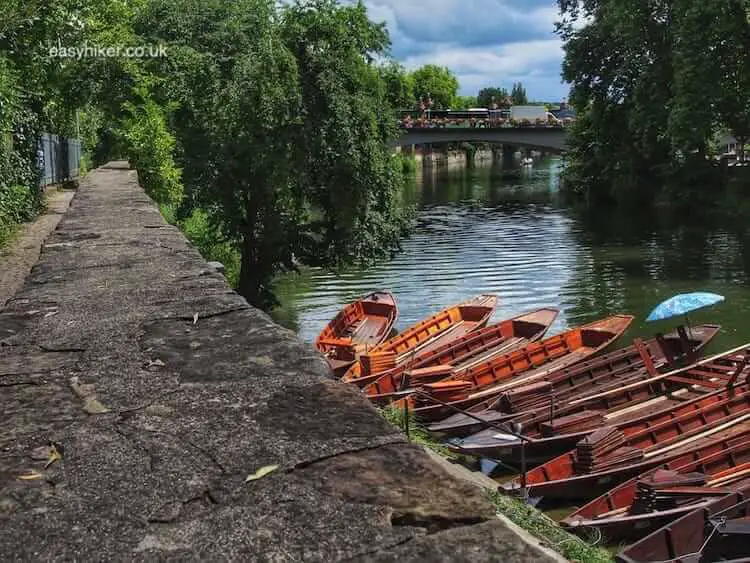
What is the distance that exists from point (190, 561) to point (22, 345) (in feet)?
6.28

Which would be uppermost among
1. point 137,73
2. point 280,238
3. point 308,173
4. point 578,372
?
point 137,73

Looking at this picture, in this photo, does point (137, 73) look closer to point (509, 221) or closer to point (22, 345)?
point (22, 345)

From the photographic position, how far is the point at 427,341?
55.8 feet

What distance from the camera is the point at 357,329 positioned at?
1828 centimetres

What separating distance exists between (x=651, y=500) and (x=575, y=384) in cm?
523

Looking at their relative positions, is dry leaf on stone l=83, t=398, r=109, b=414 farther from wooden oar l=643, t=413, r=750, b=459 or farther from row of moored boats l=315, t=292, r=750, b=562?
wooden oar l=643, t=413, r=750, b=459

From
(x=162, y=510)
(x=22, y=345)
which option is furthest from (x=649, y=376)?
(x=162, y=510)

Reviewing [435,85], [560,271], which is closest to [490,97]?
[435,85]

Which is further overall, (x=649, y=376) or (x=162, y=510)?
→ (x=649, y=376)

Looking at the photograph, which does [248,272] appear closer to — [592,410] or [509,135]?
[592,410]

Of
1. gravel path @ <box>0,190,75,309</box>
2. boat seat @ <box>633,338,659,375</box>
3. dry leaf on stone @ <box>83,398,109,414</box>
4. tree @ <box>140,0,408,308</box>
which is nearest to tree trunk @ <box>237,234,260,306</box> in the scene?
tree @ <box>140,0,408,308</box>

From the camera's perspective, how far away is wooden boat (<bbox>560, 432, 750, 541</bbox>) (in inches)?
348

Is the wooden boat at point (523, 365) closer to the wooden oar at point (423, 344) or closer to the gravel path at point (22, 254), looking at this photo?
the wooden oar at point (423, 344)

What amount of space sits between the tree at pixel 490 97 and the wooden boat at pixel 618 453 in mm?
136642
